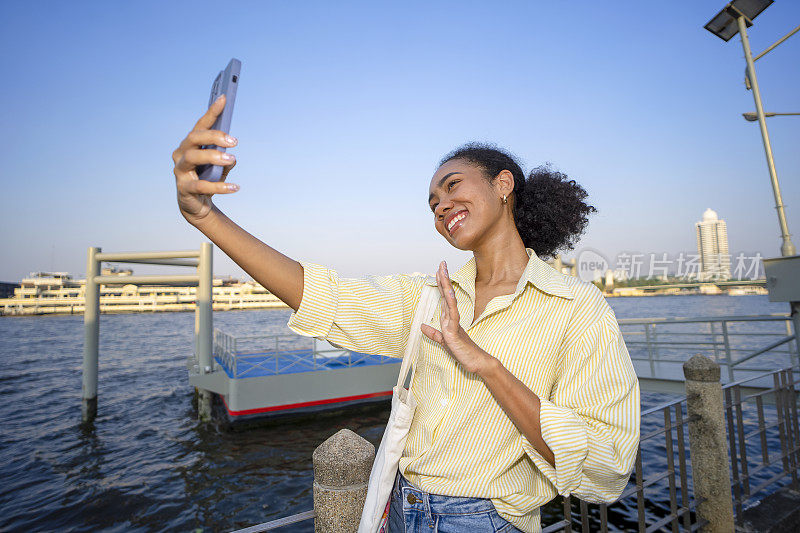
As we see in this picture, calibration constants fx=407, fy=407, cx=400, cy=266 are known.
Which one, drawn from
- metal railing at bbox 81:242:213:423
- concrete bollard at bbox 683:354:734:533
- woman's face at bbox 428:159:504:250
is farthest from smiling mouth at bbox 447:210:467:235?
metal railing at bbox 81:242:213:423

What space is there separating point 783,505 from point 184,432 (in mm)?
14119

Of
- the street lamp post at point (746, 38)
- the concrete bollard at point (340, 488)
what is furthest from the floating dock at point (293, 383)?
the street lamp post at point (746, 38)

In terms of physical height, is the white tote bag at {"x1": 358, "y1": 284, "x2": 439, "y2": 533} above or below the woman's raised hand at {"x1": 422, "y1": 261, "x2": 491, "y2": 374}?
below

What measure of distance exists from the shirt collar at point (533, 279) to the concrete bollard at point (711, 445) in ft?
10.4

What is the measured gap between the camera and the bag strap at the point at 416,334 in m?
1.42

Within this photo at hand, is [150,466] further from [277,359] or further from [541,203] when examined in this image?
[541,203]

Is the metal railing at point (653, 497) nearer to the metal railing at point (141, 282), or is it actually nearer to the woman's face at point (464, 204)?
the woman's face at point (464, 204)

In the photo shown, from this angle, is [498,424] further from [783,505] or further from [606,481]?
[783,505]

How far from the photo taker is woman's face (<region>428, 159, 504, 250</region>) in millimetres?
1597

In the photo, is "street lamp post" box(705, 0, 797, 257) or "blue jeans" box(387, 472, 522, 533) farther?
"street lamp post" box(705, 0, 797, 257)

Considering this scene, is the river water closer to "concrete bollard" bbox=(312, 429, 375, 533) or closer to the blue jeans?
"concrete bollard" bbox=(312, 429, 375, 533)

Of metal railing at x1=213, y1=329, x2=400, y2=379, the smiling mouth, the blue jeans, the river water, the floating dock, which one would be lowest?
the river water

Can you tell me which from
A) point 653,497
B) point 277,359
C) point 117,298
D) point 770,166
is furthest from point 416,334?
point 117,298

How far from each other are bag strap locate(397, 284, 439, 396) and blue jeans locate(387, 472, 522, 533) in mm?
355
